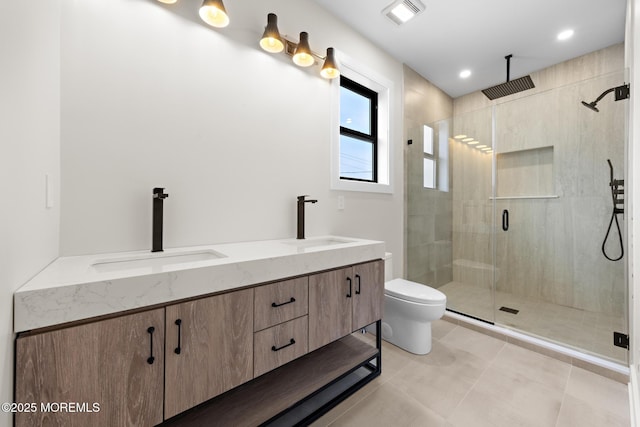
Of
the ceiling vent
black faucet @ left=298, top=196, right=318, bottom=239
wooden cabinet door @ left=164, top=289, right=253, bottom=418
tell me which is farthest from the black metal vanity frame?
the ceiling vent

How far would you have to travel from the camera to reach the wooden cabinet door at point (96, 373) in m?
0.67

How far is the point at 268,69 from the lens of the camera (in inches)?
67.9

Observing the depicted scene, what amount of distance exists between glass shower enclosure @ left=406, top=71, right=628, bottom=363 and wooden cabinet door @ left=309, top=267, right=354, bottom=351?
1587 mm

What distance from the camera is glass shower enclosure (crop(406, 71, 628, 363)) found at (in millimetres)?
2289

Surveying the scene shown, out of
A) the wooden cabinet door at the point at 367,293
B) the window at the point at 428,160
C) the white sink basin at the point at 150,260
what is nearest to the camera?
the white sink basin at the point at 150,260

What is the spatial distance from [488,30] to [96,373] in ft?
11.0

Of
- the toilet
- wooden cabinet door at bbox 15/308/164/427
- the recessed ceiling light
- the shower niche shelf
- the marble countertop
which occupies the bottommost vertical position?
the toilet

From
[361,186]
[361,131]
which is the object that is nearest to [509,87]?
[361,131]

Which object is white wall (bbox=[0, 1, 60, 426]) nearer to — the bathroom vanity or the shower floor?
the bathroom vanity

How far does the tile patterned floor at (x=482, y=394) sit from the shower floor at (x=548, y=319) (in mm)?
302

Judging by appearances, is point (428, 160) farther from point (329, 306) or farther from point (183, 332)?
point (183, 332)

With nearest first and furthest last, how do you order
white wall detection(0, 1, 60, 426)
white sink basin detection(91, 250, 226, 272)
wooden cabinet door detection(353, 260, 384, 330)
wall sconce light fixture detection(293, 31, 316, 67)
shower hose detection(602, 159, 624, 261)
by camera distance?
white wall detection(0, 1, 60, 426) → white sink basin detection(91, 250, 226, 272) → wooden cabinet door detection(353, 260, 384, 330) → wall sconce light fixture detection(293, 31, 316, 67) → shower hose detection(602, 159, 624, 261)

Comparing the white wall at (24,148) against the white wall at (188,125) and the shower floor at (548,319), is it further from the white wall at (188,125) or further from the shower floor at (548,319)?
the shower floor at (548,319)

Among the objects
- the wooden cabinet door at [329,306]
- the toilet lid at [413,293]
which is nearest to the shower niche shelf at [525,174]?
the toilet lid at [413,293]
